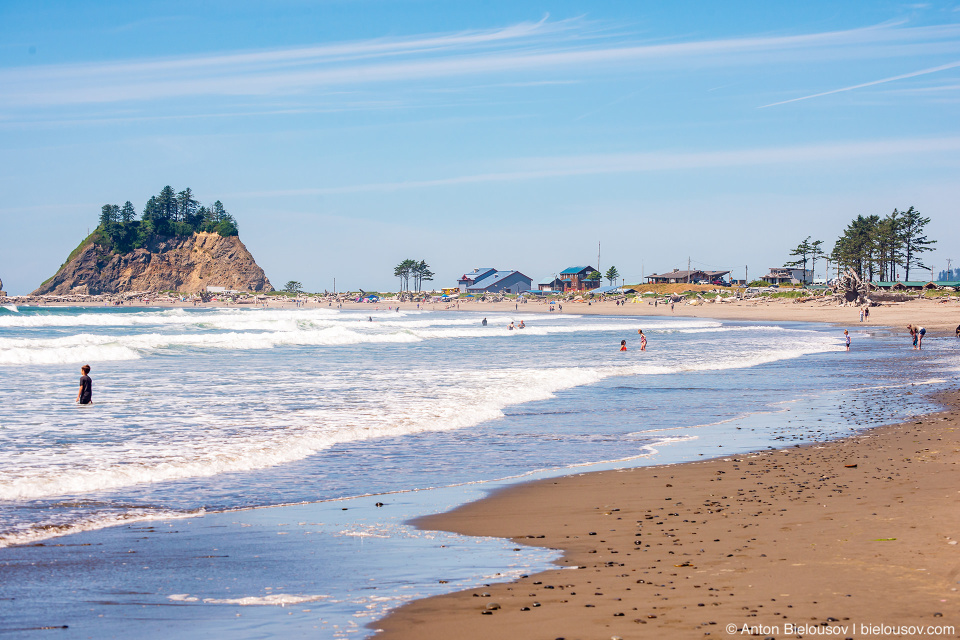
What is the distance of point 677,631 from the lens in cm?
470

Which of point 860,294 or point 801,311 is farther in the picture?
point 860,294

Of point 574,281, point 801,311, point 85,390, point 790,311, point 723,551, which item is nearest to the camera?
point 723,551

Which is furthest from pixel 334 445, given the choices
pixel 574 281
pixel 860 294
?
pixel 574 281

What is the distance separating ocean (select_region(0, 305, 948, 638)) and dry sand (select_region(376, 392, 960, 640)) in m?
A: 0.62

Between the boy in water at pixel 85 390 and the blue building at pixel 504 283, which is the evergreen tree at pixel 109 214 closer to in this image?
the blue building at pixel 504 283

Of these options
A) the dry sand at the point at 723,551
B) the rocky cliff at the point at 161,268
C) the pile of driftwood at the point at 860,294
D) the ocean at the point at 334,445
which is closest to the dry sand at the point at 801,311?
the pile of driftwood at the point at 860,294

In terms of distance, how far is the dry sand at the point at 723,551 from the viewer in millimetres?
4914

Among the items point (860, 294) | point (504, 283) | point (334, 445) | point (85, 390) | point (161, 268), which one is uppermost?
point (161, 268)

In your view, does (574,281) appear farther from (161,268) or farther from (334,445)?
(334,445)

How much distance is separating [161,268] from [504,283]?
9520 centimetres

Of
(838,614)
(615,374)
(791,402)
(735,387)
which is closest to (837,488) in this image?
(838,614)

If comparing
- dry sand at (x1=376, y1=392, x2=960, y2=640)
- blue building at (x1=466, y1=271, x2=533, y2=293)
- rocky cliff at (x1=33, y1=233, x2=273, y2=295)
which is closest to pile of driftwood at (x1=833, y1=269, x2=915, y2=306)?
dry sand at (x1=376, y1=392, x2=960, y2=640)

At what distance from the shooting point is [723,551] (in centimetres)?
664

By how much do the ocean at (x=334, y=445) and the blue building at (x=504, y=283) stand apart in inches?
5612
